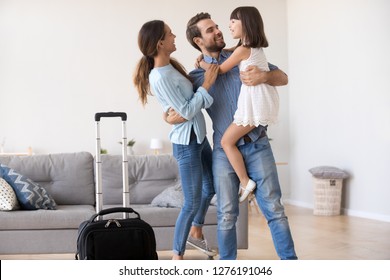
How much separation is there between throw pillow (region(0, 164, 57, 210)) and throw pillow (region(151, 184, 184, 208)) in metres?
0.72

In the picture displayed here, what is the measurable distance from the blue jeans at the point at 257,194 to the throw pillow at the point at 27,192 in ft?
5.70

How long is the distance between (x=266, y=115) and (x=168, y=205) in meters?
1.57

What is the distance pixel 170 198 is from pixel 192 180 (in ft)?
4.55

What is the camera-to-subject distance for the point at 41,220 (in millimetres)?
3965

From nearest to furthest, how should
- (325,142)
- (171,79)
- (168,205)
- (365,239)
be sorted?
(171,79) → (168,205) → (365,239) → (325,142)

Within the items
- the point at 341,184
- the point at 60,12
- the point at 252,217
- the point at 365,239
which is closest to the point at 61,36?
the point at 60,12

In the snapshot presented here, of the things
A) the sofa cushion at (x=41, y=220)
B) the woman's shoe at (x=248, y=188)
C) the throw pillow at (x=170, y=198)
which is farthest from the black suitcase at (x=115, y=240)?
the throw pillow at (x=170, y=198)

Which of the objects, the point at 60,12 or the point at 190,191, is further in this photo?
the point at 60,12

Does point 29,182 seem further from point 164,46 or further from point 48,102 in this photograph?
point 48,102

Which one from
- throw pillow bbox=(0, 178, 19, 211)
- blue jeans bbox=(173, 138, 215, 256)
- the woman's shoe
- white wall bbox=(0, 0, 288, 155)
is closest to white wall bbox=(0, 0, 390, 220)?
white wall bbox=(0, 0, 288, 155)

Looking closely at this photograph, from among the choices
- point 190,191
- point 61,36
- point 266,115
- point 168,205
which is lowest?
point 168,205

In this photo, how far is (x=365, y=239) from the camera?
492 centimetres

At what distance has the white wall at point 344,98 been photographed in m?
6.20

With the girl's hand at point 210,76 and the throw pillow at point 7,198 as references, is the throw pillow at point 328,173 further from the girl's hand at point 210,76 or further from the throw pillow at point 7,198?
the girl's hand at point 210,76
